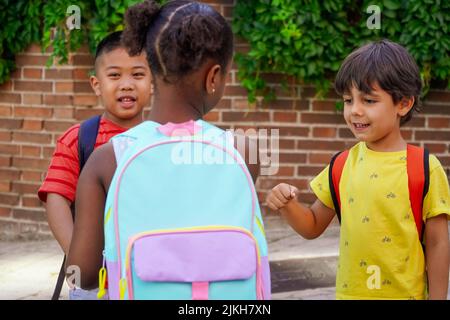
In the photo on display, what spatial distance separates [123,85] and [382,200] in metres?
1.19

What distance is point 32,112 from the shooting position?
6953mm

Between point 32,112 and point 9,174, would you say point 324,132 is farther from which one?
point 9,174

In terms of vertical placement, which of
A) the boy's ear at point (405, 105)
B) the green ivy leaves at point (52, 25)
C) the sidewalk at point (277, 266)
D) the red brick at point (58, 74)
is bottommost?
the sidewalk at point (277, 266)

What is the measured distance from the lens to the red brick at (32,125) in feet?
22.7

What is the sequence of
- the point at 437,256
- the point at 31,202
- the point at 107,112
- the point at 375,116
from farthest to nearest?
the point at 31,202, the point at 107,112, the point at 375,116, the point at 437,256

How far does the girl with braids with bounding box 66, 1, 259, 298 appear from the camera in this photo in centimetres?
222

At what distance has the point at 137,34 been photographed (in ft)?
7.73

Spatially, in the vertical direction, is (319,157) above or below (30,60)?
below

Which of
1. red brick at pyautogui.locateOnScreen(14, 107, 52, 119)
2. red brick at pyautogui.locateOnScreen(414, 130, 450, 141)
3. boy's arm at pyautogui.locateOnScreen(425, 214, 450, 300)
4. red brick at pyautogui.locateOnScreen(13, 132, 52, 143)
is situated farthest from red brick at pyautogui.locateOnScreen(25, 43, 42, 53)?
boy's arm at pyautogui.locateOnScreen(425, 214, 450, 300)

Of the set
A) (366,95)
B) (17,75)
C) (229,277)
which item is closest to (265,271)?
(229,277)

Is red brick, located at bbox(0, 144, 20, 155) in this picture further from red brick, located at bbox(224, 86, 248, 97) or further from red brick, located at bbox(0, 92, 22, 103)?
red brick, located at bbox(224, 86, 248, 97)

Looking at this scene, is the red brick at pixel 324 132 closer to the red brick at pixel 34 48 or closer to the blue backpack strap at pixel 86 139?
the red brick at pixel 34 48

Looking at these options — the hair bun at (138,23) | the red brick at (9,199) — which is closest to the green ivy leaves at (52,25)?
the red brick at (9,199)

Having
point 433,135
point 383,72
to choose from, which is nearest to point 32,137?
point 433,135
